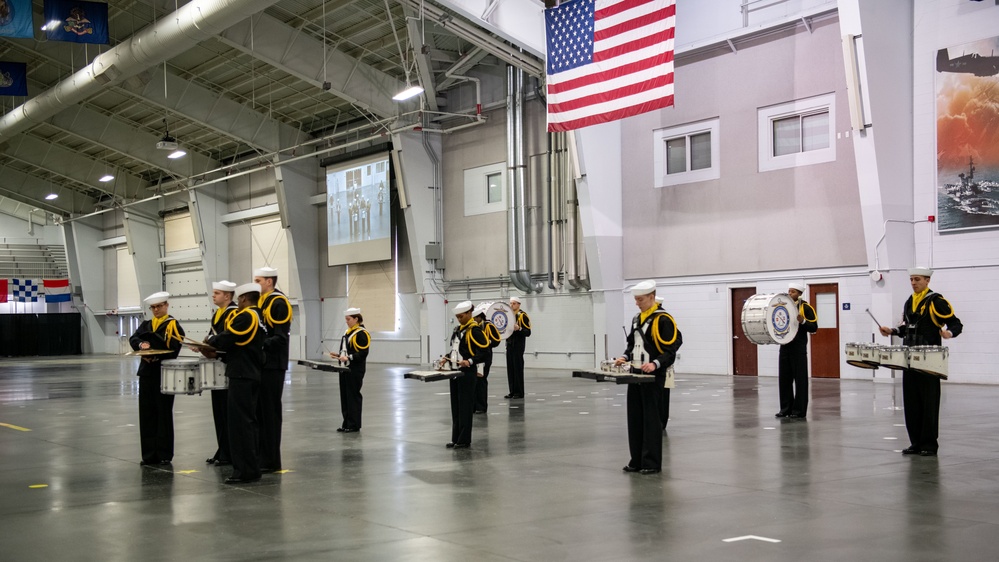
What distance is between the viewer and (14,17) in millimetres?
21094

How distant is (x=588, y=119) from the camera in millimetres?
20719

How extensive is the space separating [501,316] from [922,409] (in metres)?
11.1

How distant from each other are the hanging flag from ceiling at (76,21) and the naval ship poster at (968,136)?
1918 cm

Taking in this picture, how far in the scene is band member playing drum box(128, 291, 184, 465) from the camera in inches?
401

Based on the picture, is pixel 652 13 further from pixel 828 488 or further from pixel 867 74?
pixel 828 488

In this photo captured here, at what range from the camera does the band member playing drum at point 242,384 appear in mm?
8938

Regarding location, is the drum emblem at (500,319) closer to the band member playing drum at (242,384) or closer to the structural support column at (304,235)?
the band member playing drum at (242,384)

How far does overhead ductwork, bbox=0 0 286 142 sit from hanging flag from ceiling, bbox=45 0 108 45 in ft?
6.71

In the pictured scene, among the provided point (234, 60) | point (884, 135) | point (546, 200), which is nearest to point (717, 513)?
point (884, 135)

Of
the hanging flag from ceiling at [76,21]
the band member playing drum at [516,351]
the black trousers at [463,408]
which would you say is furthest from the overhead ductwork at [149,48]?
the black trousers at [463,408]

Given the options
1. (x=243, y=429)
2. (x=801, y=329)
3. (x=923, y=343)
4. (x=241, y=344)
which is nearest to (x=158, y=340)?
(x=241, y=344)

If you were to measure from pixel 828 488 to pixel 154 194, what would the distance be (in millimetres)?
45642

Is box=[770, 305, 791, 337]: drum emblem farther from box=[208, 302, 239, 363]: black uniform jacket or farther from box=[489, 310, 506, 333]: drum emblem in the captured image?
box=[208, 302, 239, 363]: black uniform jacket

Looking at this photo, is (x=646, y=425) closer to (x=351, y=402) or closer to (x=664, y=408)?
(x=664, y=408)
